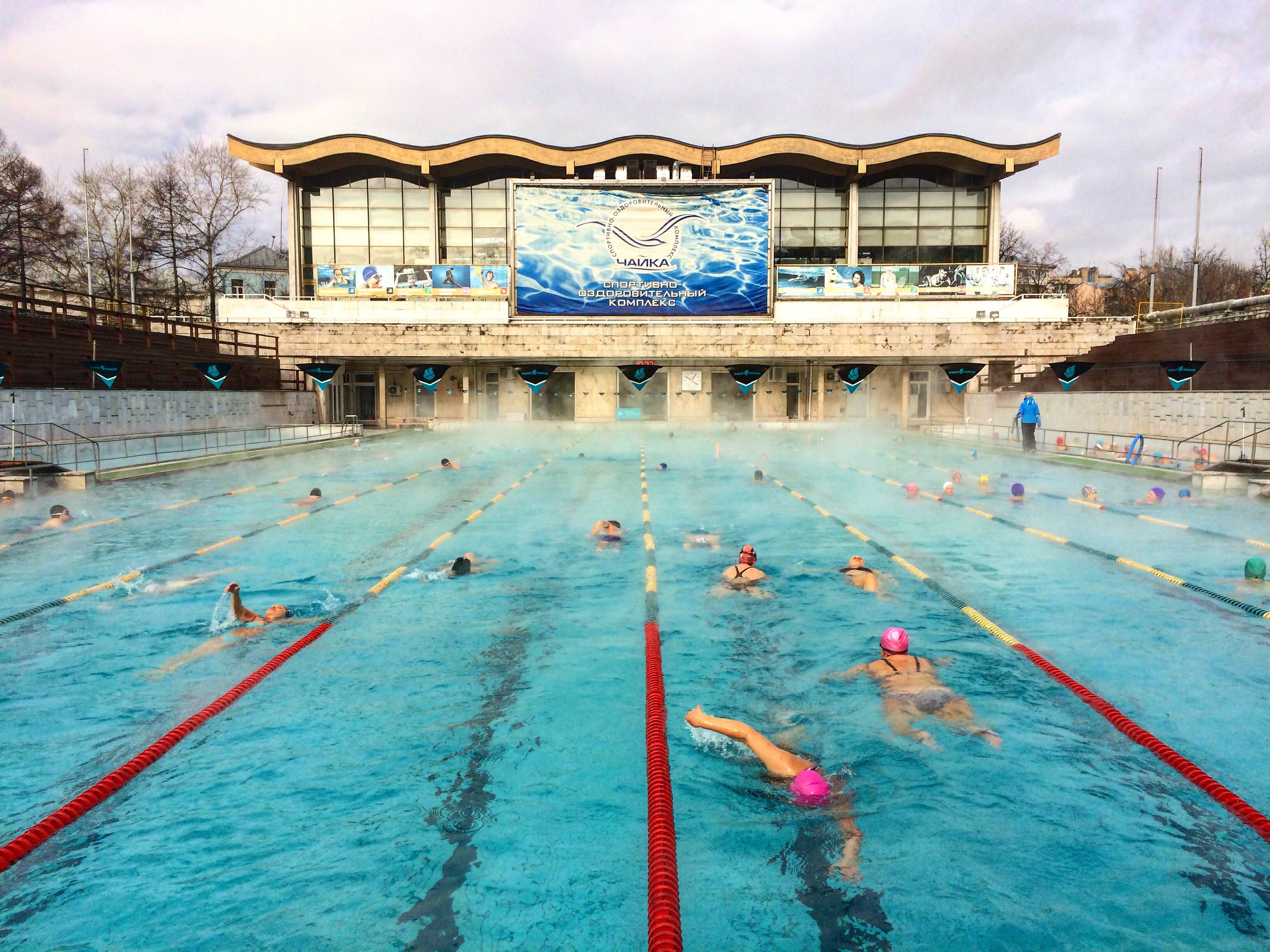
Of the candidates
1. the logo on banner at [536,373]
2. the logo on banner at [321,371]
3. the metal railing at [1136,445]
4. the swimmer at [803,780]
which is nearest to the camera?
the swimmer at [803,780]

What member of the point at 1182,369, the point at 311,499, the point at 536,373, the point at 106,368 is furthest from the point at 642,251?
the point at 311,499

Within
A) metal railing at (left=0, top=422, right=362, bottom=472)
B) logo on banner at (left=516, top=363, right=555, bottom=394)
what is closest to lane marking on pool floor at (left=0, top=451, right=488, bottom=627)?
metal railing at (left=0, top=422, right=362, bottom=472)

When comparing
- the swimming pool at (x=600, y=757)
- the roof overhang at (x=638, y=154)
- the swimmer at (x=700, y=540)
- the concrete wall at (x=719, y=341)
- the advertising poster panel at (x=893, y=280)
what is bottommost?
the swimming pool at (x=600, y=757)

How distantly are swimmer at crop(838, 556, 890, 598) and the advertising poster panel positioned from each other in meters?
30.7

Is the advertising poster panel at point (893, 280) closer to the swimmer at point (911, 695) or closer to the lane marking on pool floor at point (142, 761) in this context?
the swimmer at point (911, 695)

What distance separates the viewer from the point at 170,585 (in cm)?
936

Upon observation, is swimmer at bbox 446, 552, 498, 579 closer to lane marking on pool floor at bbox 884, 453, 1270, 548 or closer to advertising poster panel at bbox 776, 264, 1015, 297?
lane marking on pool floor at bbox 884, 453, 1270, 548

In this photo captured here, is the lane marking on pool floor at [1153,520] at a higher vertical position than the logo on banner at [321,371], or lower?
lower

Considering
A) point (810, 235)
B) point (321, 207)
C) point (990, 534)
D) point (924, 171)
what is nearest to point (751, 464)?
point (990, 534)

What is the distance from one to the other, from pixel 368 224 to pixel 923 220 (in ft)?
98.3

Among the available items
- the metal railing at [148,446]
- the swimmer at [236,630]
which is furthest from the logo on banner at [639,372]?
the swimmer at [236,630]

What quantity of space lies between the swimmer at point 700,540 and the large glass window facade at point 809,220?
32416 mm

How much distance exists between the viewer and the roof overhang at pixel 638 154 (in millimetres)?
39000

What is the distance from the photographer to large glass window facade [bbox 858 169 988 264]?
137 ft
